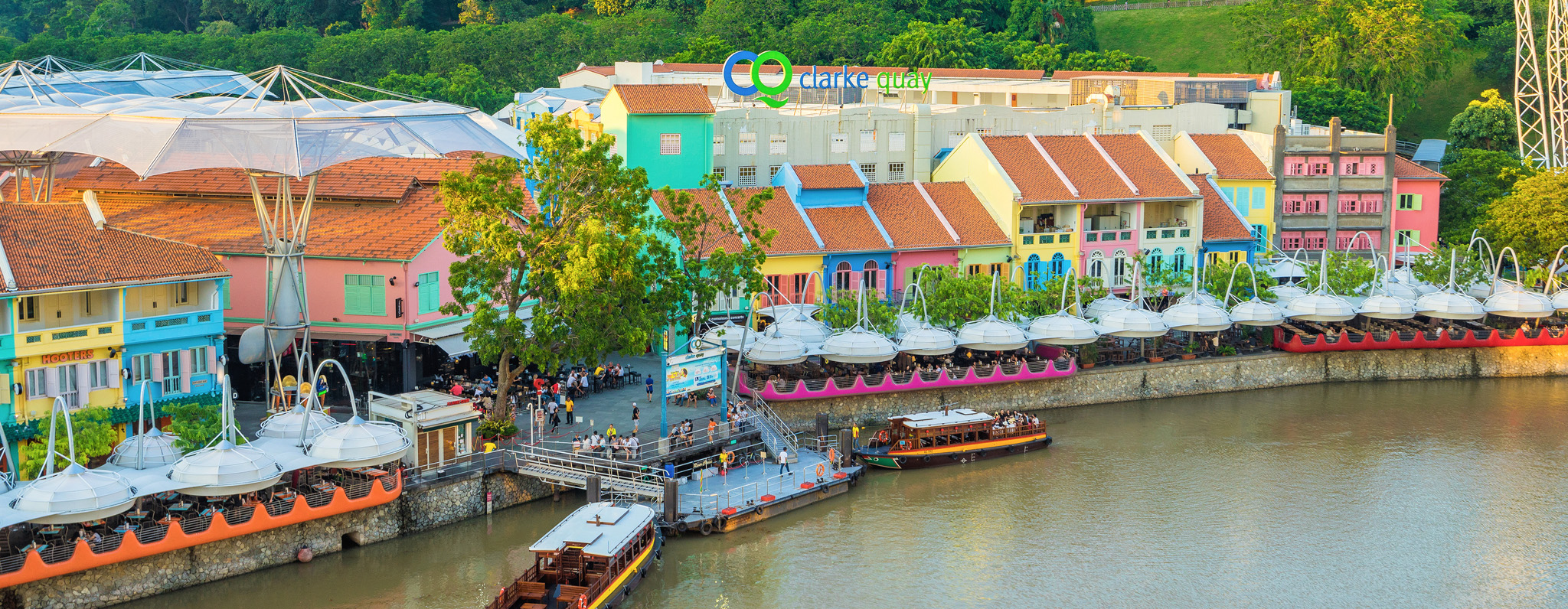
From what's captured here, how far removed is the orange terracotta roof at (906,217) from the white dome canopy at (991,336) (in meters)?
8.33

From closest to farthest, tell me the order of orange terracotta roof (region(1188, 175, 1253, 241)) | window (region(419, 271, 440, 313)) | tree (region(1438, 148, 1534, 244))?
1. window (region(419, 271, 440, 313))
2. orange terracotta roof (region(1188, 175, 1253, 241))
3. tree (region(1438, 148, 1534, 244))

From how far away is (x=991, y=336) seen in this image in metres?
61.3

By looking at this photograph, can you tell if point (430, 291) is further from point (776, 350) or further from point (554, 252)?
point (776, 350)

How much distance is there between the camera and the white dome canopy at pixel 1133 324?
2520 inches

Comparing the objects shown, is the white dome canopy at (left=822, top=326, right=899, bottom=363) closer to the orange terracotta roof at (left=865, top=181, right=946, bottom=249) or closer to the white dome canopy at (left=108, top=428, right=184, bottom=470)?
the orange terracotta roof at (left=865, top=181, right=946, bottom=249)

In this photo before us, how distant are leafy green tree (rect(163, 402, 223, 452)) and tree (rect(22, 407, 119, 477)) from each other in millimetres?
1802

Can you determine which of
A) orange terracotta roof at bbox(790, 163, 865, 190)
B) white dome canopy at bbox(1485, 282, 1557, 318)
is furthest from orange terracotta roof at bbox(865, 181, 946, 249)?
white dome canopy at bbox(1485, 282, 1557, 318)

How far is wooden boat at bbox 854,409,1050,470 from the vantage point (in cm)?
5422

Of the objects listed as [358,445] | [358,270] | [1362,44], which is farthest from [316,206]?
[1362,44]

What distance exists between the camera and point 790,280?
221 ft

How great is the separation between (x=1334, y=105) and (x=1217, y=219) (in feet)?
102

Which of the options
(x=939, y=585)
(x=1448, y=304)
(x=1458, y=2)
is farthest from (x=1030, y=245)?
(x=1458, y=2)

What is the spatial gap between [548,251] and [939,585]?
16692 mm

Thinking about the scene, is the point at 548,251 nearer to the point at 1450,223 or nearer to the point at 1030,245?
the point at 1030,245
